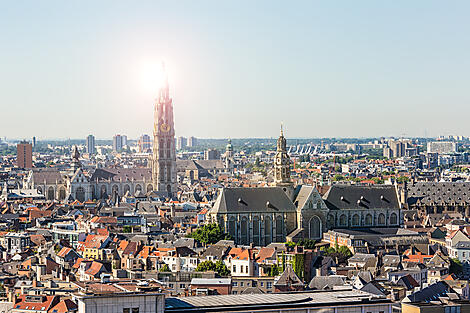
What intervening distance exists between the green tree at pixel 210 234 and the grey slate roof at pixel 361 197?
40.4 ft

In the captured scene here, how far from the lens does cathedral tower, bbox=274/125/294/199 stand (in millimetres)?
96894

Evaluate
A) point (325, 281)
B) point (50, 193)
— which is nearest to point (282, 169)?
point (325, 281)

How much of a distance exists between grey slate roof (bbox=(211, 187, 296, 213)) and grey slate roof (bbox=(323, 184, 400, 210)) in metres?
4.96

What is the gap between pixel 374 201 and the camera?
99000 mm

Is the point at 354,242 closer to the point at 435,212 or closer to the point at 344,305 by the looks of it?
the point at 435,212

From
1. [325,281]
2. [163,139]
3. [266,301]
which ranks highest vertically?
[163,139]

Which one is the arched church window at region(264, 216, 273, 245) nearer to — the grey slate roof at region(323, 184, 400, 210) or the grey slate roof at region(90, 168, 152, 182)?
the grey slate roof at region(323, 184, 400, 210)

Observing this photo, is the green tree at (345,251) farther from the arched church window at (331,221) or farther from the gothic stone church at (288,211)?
the arched church window at (331,221)

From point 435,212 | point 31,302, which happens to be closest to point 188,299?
point 31,302

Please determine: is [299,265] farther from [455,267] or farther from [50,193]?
[50,193]

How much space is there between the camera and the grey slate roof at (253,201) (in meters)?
93.2

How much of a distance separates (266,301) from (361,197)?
62097 mm

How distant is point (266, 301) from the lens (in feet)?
123

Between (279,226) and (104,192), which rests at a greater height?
(104,192)
